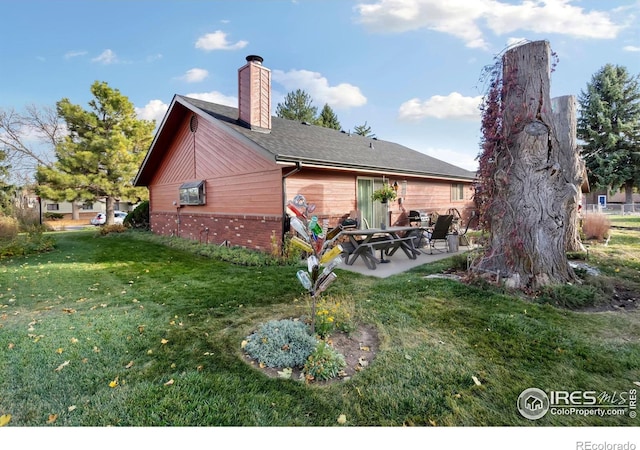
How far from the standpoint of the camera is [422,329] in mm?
3131

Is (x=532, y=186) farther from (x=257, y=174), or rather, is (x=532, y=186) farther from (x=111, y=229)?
(x=111, y=229)

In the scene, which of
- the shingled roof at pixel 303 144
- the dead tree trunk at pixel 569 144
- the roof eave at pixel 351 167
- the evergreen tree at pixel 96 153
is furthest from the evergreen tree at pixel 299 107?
the dead tree trunk at pixel 569 144

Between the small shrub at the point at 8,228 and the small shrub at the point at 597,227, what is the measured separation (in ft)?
55.9

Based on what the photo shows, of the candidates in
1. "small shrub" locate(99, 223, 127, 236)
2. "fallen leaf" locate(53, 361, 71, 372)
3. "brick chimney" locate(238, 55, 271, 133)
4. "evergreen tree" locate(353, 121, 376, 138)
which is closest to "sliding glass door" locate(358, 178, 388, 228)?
"brick chimney" locate(238, 55, 271, 133)

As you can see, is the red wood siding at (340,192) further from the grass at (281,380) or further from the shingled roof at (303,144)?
the grass at (281,380)

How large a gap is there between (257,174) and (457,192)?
9.84 metres

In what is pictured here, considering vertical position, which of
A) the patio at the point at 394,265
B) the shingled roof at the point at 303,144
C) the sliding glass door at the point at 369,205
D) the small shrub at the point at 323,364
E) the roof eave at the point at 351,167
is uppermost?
the shingled roof at the point at 303,144

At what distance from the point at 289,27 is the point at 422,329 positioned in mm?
5399

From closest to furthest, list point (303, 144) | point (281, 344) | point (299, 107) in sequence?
point (281, 344) < point (303, 144) < point (299, 107)

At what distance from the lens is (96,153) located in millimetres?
18875

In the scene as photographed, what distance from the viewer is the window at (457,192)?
1361 centimetres

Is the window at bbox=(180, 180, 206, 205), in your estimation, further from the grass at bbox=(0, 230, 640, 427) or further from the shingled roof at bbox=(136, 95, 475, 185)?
the grass at bbox=(0, 230, 640, 427)

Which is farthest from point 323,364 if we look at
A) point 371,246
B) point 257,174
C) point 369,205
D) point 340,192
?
point 369,205

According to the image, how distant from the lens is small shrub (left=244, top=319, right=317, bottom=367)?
99.7 inches
